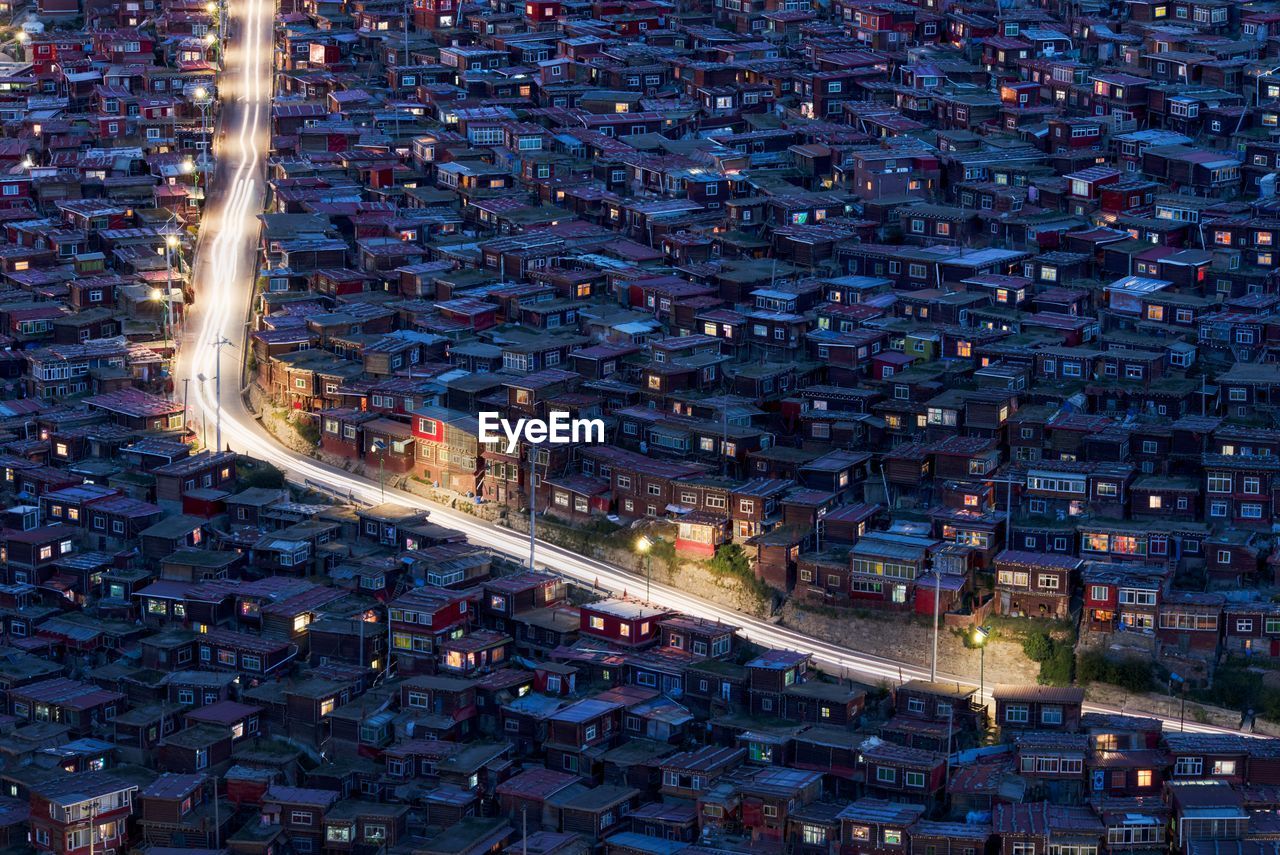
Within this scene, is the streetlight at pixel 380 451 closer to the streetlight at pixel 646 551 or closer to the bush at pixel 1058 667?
the streetlight at pixel 646 551

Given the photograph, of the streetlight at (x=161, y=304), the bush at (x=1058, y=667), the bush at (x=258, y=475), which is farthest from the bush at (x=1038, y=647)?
the streetlight at (x=161, y=304)

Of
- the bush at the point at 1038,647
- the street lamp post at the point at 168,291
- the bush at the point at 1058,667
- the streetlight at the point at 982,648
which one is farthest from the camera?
the street lamp post at the point at 168,291

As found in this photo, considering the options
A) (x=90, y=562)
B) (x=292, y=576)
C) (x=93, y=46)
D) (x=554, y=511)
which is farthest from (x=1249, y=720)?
(x=93, y=46)

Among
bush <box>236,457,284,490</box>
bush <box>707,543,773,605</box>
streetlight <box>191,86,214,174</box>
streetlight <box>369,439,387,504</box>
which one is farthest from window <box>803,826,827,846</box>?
streetlight <box>191,86,214,174</box>

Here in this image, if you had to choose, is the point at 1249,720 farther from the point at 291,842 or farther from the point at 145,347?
the point at 145,347

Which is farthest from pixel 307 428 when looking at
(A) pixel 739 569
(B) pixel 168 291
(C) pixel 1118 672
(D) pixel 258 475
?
(C) pixel 1118 672

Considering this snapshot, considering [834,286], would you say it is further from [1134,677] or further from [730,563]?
[1134,677]
